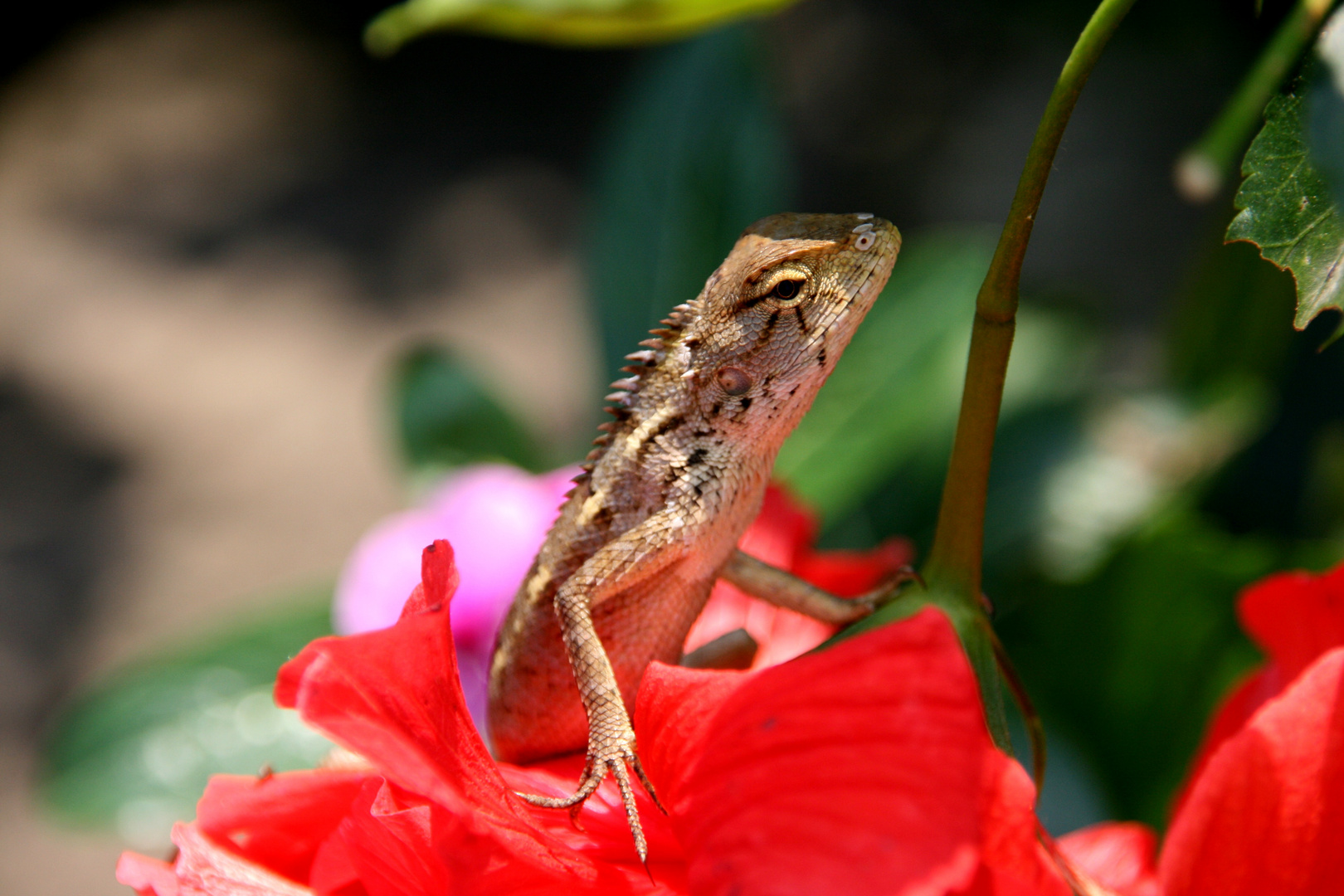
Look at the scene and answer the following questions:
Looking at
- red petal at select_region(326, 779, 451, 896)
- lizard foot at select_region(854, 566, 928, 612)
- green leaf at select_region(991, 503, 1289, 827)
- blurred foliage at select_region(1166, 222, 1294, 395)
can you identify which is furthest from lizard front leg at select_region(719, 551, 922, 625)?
blurred foliage at select_region(1166, 222, 1294, 395)

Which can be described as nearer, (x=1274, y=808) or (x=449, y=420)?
(x=1274, y=808)

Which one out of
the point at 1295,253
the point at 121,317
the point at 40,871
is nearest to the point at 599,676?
the point at 1295,253

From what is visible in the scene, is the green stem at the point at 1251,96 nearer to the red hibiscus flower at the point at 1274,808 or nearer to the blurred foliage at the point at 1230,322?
the red hibiscus flower at the point at 1274,808

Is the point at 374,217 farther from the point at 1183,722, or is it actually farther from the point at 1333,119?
the point at 1333,119

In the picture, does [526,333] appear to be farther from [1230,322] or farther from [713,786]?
[713,786]

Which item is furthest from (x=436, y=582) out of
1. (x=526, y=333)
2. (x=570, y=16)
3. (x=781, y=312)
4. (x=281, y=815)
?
(x=526, y=333)

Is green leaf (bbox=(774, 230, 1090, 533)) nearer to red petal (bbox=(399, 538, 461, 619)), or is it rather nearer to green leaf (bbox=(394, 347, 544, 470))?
green leaf (bbox=(394, 347, 544, 470))
